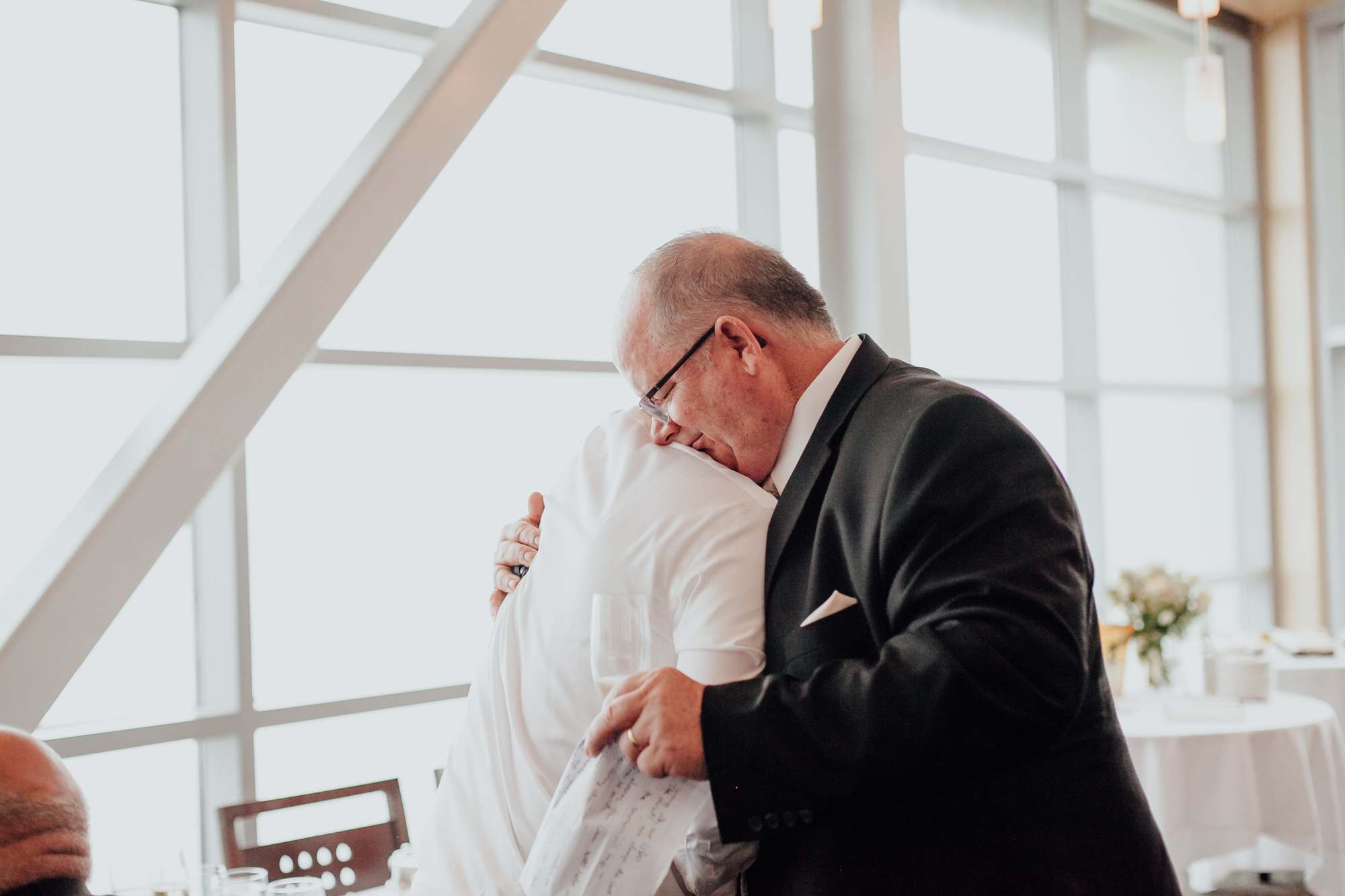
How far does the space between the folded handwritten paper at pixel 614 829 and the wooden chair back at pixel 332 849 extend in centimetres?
163

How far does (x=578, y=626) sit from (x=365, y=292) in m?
2.61

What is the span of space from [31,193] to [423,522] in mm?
1529

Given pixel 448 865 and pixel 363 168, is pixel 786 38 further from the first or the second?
pixel 448 865

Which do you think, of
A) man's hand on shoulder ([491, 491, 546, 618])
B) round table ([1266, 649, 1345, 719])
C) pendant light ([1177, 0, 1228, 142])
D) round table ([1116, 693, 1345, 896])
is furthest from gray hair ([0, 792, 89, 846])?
round table ([1266, 649, 1345, 719])

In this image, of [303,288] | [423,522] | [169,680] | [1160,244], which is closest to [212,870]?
[303,288]

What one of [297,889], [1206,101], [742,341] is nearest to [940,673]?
[742,341]

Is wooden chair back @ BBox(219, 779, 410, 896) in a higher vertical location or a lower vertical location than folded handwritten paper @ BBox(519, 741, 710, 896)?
lower

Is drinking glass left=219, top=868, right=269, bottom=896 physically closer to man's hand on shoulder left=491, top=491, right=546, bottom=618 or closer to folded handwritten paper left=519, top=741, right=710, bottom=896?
man's hand on shoulder left=491, top=491, right=546, bottom=618

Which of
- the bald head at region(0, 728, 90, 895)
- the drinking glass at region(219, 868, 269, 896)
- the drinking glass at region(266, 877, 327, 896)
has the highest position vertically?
the bald head at region(0, 728, 90, 895)

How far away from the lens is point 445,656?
3.96m

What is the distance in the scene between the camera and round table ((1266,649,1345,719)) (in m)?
4.74

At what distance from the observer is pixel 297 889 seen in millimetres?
1785

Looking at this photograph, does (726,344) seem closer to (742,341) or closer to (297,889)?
(742,341)

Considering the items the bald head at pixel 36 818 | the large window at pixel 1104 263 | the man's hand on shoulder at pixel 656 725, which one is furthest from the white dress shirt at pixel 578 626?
the large window at pixel 1104 263
